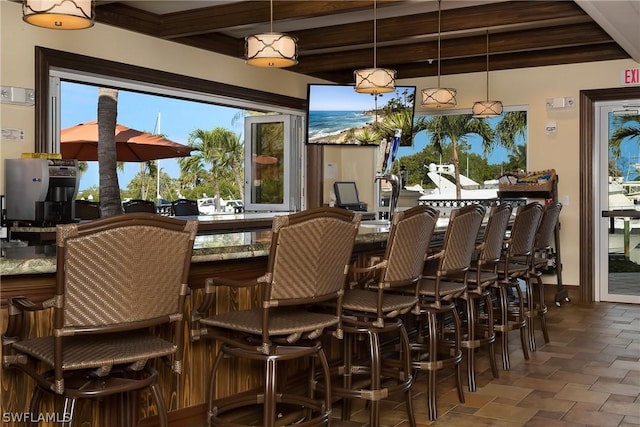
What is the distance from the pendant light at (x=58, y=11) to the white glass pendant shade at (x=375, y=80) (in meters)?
2.33

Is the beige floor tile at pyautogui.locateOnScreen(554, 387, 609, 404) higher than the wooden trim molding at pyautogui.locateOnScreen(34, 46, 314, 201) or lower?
lower

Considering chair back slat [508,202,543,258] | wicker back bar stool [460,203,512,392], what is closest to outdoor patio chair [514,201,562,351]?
chair back slat [508,202,543,258]

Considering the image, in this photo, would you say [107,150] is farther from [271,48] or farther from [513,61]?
[513,61]

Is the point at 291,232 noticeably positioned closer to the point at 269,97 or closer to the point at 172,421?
the point at 172,421

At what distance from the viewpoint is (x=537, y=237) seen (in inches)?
210

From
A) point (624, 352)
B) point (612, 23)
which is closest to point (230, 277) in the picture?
point (624, 352)

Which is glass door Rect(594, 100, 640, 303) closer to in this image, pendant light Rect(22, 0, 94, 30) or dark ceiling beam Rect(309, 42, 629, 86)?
dark ceiling beam Rect(309, 42, 629, 86)

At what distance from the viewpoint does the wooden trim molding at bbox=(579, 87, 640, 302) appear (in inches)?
295

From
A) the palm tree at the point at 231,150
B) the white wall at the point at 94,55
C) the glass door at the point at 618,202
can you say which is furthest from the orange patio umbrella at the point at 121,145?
the glass door at the point at 618,202

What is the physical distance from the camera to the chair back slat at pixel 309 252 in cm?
261

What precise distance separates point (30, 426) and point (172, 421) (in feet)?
2.36

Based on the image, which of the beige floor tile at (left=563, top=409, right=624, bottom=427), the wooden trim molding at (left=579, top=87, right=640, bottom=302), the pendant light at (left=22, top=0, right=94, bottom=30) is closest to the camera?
the pendant light at (left=22, top=0, right=94, bottom=30)

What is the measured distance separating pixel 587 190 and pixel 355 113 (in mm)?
2614

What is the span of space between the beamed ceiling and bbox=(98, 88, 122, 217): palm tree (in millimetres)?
628
